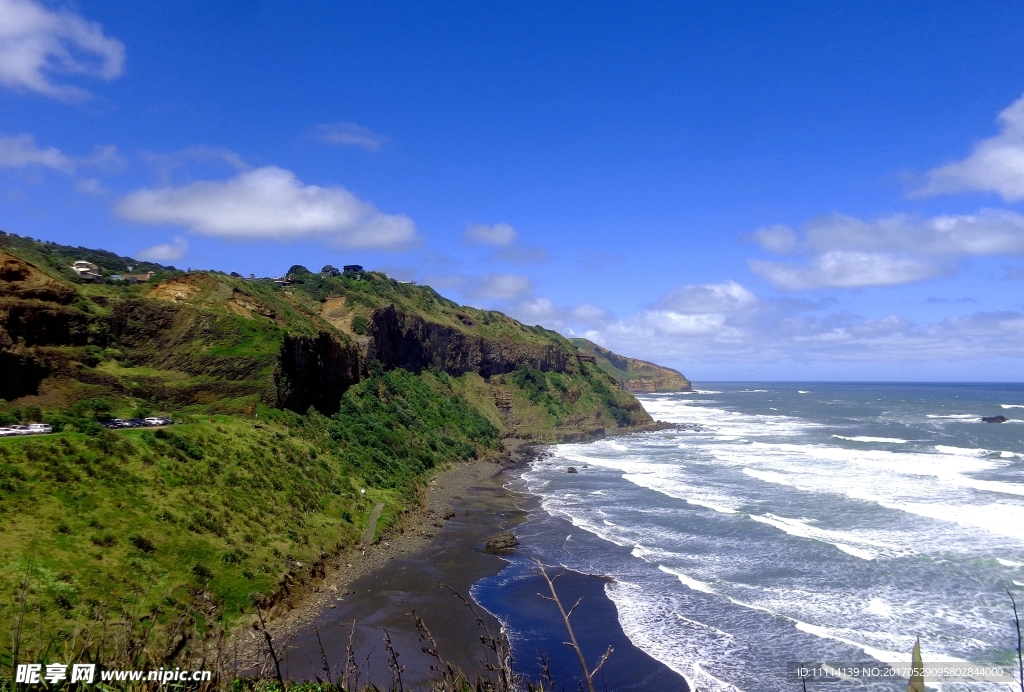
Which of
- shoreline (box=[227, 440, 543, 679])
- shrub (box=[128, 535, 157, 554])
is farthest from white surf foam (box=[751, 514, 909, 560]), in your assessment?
shrub (box=[128, 535, 157, 554])

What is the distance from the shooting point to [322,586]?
24.2m

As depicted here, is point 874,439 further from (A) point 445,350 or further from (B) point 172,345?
(B) point 172,345

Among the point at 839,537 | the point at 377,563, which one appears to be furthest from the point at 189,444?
the point at 839,537

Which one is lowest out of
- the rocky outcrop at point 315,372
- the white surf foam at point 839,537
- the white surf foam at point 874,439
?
the white surf foam at point 839,537

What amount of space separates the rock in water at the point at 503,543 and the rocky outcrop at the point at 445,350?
107 ft

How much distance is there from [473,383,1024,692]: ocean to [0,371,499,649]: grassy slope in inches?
335

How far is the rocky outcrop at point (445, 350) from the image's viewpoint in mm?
65938

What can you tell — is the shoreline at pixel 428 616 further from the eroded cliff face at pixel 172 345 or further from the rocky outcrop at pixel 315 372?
the eroded cliff face at pixel 172 345

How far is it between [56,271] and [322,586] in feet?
93.0

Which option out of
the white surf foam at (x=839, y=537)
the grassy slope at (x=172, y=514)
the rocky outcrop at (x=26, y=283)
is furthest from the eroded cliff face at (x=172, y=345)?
the white surf foam at (x=839, y=537)

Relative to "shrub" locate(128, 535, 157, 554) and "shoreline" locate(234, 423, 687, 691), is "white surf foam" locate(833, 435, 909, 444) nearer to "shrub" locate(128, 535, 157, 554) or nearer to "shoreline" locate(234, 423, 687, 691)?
"shoreline" locate(234, 423, 687, 691)

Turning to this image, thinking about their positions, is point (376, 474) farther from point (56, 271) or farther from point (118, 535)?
point (56, 271)

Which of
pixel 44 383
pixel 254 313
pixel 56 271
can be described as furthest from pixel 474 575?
pixel 56 271

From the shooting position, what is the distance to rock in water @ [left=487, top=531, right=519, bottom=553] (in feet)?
98.2
